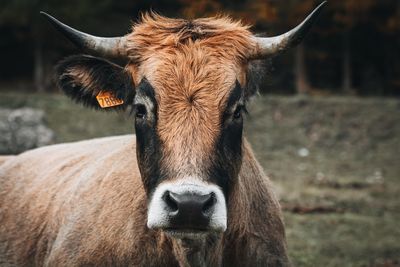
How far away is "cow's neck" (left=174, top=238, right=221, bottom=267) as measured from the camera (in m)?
5.13

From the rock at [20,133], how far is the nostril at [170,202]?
39.2 ft

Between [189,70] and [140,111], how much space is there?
405mm

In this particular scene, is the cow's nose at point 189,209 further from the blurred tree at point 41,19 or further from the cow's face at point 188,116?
the blurred tree at point 41,19

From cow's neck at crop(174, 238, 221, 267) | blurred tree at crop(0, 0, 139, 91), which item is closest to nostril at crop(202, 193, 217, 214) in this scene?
cow's neck at crop(174, 238, 221, 267)

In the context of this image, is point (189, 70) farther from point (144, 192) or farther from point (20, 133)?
point (20, 133)

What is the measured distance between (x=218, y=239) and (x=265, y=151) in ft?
44.7

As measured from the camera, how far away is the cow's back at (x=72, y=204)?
224 inches

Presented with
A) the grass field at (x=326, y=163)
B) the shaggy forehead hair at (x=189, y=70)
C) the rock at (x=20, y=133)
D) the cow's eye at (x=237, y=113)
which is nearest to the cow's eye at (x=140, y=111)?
the shaggy forehead hair at (x=189, y=70)

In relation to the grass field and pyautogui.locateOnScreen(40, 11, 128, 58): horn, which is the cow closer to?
pyautogui.locateOnScreen(40, 11, 128, 58): horn

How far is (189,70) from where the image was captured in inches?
197

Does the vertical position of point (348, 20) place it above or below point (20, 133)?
above

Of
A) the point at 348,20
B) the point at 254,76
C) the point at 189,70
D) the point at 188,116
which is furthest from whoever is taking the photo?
the point at 348,20

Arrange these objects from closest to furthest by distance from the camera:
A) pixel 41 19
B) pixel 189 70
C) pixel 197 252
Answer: pixel 189 70 → pixel 197 252 → pixel 41 19

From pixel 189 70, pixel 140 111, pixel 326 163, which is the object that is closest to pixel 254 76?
pixel 189 70
